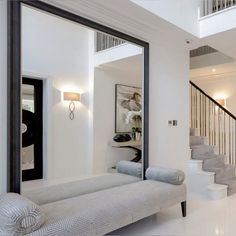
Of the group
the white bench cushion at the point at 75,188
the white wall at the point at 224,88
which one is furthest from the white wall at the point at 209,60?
the white bench cushion at the point at 75,188

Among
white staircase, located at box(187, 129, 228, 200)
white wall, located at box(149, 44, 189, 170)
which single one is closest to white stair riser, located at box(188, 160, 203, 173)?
white staircase, located at box(187, 129, 228, 200)

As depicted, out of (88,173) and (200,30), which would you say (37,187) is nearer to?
(88,173)

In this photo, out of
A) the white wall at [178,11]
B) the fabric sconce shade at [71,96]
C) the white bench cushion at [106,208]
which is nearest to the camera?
the white bench cushion at [106,208]

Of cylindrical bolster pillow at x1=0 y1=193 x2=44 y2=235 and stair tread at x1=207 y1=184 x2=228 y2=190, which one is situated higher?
cylindrical bolster pillow at x1=0 y1=193 x2=44 y2=235

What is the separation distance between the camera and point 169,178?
10.5 feet

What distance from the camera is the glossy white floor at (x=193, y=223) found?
9.26 ft

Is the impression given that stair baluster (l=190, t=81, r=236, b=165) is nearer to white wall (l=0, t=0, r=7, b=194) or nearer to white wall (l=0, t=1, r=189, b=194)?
white wall (l=0, t=1, r=189, b=194)

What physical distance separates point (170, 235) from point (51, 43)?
2.49 meters

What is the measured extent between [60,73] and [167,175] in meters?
1.82

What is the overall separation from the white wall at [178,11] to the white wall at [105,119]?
3.07 feet

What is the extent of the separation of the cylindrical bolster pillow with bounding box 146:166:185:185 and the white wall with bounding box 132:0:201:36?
199 centimetres

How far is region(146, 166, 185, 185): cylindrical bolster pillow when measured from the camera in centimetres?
317

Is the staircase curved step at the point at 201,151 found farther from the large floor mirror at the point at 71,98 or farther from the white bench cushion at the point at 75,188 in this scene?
the white bench cushion at the point at 75,188

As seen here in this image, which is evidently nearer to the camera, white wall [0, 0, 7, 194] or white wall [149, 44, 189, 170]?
white wall [0, 0, 7, 194]
